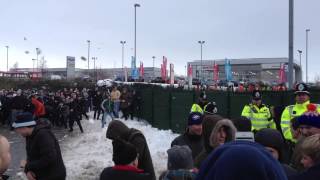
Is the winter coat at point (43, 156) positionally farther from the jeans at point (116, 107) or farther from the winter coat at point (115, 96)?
the jeans at point (116, 107)

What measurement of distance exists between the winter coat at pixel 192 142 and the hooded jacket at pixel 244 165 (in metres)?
4.15

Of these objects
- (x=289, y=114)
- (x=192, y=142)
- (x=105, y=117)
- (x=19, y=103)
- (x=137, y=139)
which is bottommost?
(x=105, y=117)

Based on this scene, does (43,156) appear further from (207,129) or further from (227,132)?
(227,132)

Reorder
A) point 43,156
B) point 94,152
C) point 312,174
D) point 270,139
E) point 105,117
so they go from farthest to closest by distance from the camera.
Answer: point 105,117 < point 94,152 < point 43,156 < point 270,139 < point 312,174

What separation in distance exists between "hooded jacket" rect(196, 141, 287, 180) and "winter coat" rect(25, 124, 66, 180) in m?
4.05

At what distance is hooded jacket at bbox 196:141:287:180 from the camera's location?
1736 millimetres

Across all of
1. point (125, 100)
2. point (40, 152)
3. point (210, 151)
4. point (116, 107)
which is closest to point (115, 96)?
point (116, 107)

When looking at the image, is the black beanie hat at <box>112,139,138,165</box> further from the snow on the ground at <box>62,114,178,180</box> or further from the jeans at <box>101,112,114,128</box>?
the jeans at <box>101,112,114,128</box>

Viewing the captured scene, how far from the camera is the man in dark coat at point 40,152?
18.4 feet

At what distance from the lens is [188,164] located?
13.1 feet

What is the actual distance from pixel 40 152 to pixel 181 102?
13.7 meters

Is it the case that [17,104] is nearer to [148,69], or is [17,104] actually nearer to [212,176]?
[212,176]

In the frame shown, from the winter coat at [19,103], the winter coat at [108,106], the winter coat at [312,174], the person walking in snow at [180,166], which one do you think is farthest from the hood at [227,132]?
the winter coat at [19,103]

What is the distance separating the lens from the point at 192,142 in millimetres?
6113
